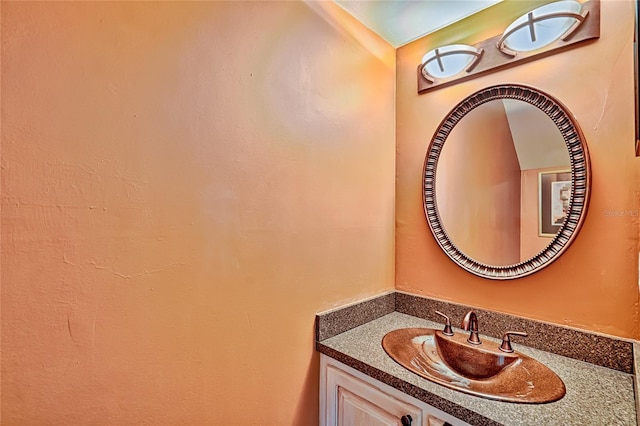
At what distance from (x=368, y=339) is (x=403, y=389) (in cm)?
29

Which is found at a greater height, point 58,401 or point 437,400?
point 58,401

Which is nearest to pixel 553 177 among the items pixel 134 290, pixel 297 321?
pixel 297 321

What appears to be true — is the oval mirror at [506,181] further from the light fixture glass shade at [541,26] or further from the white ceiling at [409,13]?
the white ceiling at [409,13]

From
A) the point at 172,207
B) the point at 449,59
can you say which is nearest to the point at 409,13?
the point at 449,59

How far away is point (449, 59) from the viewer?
1.33 m

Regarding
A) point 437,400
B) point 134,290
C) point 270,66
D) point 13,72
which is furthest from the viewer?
point 270,66

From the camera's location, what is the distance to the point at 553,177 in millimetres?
1130

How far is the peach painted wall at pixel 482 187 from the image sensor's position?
4.05 feet

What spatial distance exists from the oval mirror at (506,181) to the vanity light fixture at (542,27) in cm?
15

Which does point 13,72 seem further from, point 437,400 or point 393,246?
point 393,246

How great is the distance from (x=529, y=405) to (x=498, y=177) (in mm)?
833

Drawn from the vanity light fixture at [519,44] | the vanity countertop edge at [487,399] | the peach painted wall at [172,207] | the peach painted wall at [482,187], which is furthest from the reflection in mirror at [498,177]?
the peach painted wall at [172,207]

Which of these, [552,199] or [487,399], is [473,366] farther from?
[552,199]

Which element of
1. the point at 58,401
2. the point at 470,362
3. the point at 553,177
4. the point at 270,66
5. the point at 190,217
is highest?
the point at 270,66
